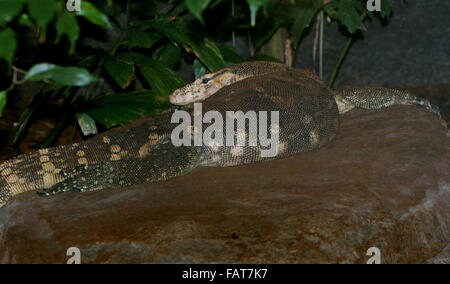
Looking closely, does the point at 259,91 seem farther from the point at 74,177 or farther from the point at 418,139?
the point at 74,177

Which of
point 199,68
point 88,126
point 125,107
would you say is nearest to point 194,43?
point 199,68

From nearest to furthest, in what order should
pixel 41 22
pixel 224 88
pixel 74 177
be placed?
pixel 41 22 → pixel 74 177 → pixel 224 88

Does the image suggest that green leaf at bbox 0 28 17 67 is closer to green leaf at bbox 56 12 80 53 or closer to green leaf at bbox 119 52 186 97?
green leaf at bbox 56 12 80 53

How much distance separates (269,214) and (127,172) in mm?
1376

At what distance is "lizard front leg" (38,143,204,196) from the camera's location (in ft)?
14.5

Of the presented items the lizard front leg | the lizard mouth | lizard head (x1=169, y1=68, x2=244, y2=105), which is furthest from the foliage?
the lizard front leg

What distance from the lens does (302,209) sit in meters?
3.64

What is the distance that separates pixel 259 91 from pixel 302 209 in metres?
1.74

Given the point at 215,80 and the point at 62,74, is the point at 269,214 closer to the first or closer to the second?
the point at 62,74

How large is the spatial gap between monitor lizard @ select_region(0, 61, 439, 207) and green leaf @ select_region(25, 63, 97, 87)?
212 centimetres

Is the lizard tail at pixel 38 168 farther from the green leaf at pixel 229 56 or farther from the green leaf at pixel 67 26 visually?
the green leaf at pixel 229 56

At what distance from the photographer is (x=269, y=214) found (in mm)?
3604

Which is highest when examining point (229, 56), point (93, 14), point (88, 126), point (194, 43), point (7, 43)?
point (93, 14)

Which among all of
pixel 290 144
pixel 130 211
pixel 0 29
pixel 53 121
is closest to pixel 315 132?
pixel 290 144
